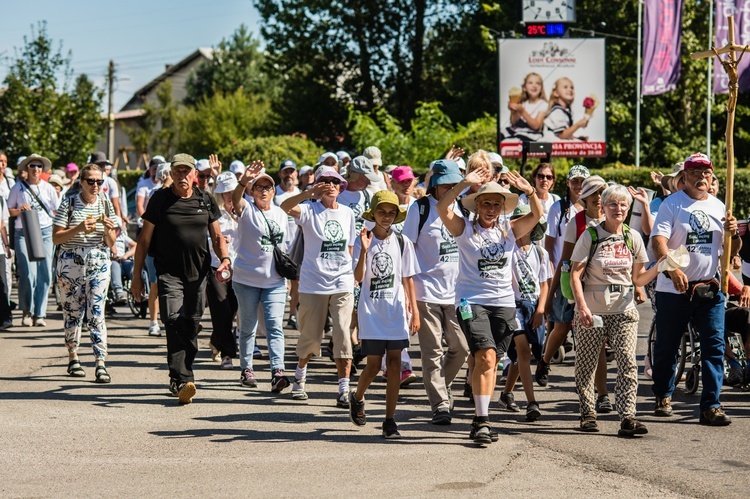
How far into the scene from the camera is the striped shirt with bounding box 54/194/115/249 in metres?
10.9

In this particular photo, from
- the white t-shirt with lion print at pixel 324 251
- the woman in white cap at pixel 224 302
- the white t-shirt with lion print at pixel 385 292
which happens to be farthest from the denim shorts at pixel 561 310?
the woman in white cap at pixel 224 302

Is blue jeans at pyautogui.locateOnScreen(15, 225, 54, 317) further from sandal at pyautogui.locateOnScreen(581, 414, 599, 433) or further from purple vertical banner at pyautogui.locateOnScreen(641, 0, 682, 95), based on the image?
purple vertical banner at pyautogui.locateOnScreen(641, 0, 682, 95)

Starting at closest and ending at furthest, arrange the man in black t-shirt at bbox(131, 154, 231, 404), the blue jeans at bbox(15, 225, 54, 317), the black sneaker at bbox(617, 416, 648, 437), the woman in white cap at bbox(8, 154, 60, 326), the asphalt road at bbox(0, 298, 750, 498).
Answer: the asphalt road at bbox(0, 298, 750, 498), the black sneaker at bbox(617, 416, 648, 437), the man in black t-shirt at bbox(131, 154, 231, 404), the blue jeans at bbox(15, 225, 54, 317), the woman in white cap at bbox(8, 154, 60, 326)

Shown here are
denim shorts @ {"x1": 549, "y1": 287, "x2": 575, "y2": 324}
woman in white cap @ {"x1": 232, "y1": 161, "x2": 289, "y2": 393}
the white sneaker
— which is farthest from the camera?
the white sneaker

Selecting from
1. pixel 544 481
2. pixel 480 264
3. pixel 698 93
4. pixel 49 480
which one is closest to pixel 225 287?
pixel 480 264

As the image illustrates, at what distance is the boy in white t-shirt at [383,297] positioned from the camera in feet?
28.4

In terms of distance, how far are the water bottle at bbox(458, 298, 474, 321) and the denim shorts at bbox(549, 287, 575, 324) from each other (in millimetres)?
2161

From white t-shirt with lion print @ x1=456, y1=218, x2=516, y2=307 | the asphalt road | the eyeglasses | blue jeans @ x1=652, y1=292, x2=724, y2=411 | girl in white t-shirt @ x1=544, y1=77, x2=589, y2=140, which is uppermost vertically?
girl in white t-shirt @ x1=544, y1=77, x2=589, y2=140

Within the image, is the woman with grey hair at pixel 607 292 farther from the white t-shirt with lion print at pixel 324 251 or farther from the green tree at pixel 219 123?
the green tree at pixel 219 123

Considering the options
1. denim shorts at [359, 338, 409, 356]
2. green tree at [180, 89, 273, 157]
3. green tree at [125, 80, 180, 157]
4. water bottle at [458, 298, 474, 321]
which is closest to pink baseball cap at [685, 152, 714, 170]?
water bottle at [458, 298, 474, 321]

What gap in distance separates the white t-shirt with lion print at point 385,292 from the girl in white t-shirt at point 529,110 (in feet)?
66.8

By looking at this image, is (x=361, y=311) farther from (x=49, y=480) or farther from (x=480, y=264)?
(x=49, y=480)

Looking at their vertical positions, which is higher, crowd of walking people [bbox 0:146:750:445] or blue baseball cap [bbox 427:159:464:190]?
blue baseball cap [bbox 427:159:464:190]

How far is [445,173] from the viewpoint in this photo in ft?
29.2
